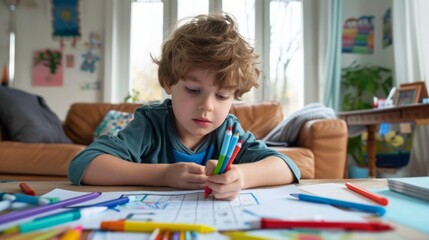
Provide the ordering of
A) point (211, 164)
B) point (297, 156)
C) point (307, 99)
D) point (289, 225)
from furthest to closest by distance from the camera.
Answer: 1. point (307, 99)
2. point (297, 156)
3. point (211, 164)
4. point (289, 225)

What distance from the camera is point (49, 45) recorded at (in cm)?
320

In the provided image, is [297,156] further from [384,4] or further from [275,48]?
[384,4]

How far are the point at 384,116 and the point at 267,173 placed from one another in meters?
1.69

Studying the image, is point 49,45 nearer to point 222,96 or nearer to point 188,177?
point 222,96

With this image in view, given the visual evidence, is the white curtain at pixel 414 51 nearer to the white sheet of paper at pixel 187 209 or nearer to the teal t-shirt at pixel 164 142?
the teal t-shirt at pixel 164 142

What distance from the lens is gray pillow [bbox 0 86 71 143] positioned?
1856 mm

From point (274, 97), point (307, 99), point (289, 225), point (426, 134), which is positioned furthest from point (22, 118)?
point (426, 134)

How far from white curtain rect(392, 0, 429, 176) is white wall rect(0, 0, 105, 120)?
2756 millimetres

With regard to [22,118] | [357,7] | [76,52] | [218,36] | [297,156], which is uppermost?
[357,7]

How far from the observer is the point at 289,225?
0.31 m

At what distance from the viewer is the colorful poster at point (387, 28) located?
2.96 m

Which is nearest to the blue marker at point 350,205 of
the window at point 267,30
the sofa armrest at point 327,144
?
the sofa armrest at point 327,144

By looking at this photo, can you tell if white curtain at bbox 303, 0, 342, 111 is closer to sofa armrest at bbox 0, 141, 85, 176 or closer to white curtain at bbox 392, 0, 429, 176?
white curtain at bbox 392, 0, 429, 176

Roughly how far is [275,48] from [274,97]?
0.51 meters
